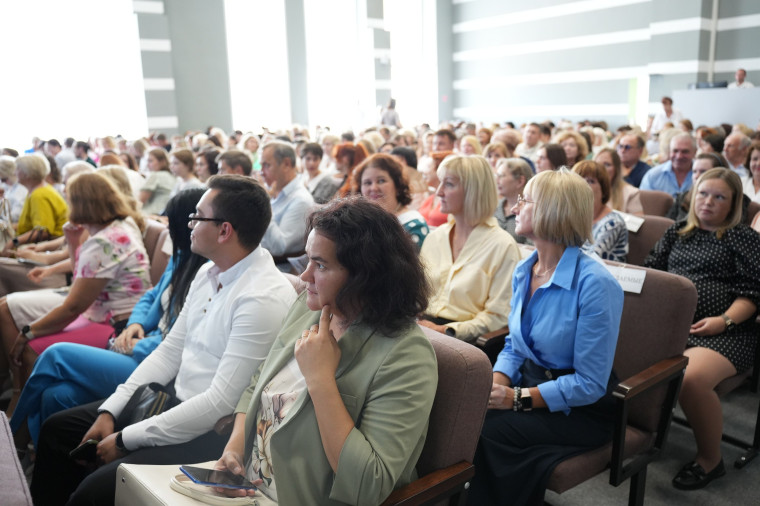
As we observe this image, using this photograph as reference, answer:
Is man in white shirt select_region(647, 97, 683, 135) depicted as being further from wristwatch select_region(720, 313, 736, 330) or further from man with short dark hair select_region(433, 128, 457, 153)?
wristwatch select_region(720, 313, 736, 330)

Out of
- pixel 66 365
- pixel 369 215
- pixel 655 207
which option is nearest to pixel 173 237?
pixel 66 365

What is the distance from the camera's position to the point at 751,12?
40.0ft

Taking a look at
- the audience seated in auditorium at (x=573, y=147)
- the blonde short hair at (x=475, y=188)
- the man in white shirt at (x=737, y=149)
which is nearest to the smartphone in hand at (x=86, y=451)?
the blonde short hair at (x=475, y=188)

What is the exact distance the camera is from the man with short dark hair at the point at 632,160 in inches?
203

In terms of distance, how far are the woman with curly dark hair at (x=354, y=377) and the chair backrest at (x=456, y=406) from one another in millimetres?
82

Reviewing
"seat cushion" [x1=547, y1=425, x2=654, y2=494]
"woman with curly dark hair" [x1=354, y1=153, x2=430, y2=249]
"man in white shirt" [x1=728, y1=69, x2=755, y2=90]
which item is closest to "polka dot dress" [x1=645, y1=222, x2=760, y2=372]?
"seat cushion" [x1=547, y1=425, x2=654, y2=494]

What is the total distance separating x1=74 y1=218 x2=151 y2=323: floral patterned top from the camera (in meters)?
2.69

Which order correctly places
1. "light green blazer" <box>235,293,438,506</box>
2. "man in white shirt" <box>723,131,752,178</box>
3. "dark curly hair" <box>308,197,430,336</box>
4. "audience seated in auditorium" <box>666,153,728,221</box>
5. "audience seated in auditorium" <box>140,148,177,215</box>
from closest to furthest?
"light green blazer" <box>235,293,438,506</box>, "dark curly hair" <box>308,197,430,336</box>, "audience seated in auditorium" <box>666,153,728,221</box>, "man in white shirt" <box>723,131,752,178</box>, "audience seated in auditorium" <box>140,148,177,215</box>

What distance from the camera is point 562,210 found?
6.22 feet

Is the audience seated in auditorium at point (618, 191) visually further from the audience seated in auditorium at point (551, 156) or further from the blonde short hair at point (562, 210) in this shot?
the blonde short hair at point (562, 210)

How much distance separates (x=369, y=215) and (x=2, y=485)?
0.86m

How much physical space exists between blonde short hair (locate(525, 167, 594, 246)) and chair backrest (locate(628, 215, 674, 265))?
1.40 metres

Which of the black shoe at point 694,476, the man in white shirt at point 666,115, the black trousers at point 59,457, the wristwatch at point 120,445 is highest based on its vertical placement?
the man in white shirt at point 666,115

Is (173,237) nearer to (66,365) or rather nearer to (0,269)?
(66,365)
